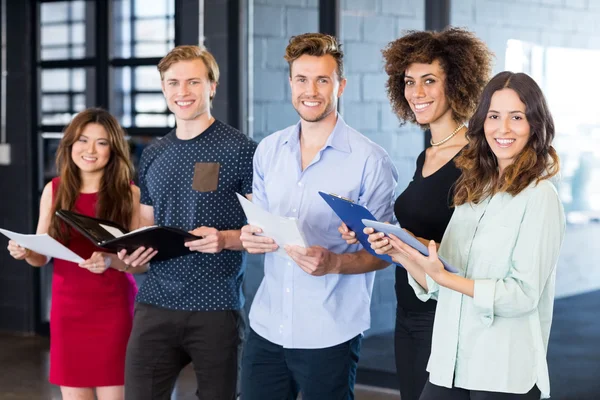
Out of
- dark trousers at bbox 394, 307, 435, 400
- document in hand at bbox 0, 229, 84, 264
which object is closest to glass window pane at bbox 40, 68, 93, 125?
document in hand at bbox 0, 229, 84, 264

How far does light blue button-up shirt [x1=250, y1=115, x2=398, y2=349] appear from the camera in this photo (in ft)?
8.79

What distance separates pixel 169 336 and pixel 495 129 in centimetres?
142

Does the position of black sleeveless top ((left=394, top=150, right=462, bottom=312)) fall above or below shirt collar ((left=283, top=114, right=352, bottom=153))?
below

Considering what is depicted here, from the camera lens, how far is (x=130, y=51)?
18.4 ft

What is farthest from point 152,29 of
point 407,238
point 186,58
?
point 407,238

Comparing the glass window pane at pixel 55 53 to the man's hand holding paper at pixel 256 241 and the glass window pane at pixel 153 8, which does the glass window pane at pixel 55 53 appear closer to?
the glass window pane at pixel 153 8

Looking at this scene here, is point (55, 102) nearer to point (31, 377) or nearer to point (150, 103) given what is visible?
point (150, 103)

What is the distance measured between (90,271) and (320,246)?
1.09 m

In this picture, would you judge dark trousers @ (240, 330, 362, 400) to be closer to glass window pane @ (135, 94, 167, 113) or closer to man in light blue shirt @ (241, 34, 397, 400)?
man in light blue shirt @ (241, 34, 397, 400)

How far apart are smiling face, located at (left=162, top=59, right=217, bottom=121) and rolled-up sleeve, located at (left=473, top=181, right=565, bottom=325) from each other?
1.34m

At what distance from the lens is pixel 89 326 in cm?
329

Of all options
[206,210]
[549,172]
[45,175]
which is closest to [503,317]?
[549,172]

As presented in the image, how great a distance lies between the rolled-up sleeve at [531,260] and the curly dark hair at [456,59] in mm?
588

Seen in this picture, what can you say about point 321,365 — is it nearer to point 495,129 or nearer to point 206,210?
point 206,210
